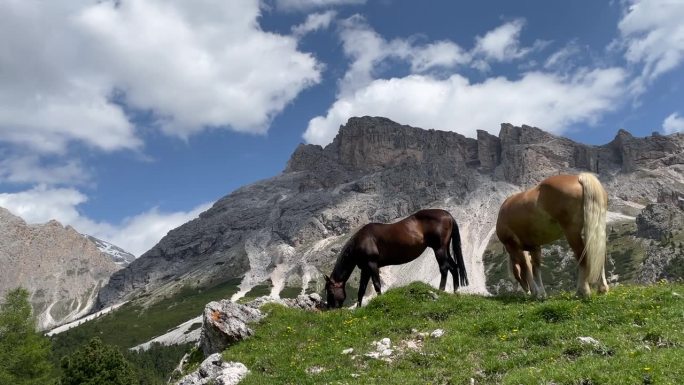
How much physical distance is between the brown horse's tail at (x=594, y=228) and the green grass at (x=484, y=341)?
1.06 m

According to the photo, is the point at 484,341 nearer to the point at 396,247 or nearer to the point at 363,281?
the point at 396,247

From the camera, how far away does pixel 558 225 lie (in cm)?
1775

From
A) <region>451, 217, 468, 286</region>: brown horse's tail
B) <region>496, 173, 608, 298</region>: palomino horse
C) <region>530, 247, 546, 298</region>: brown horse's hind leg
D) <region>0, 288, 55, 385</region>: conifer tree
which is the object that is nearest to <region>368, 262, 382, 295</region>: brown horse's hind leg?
<region>451, 217, 468, 286</region>: brown horse's tail

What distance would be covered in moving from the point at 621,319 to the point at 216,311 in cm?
1403

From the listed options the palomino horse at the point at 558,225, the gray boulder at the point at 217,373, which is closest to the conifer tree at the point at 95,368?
the gray boulder at the point at 217,373

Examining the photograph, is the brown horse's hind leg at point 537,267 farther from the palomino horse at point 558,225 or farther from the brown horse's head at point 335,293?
the brown horse's head at point 335,293

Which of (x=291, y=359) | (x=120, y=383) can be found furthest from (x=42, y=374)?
(x=291, y=359)

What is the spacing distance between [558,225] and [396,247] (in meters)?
7.13

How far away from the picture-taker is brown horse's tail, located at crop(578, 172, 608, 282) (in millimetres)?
15945

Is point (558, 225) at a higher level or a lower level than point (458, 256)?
higher

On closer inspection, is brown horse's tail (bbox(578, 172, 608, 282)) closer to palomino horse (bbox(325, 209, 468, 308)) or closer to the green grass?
the green grass

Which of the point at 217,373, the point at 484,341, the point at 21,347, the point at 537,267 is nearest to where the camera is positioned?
the point at 484,341

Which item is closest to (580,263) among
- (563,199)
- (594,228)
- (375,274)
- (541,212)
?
(594,228)

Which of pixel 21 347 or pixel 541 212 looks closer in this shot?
pixel 541 212
